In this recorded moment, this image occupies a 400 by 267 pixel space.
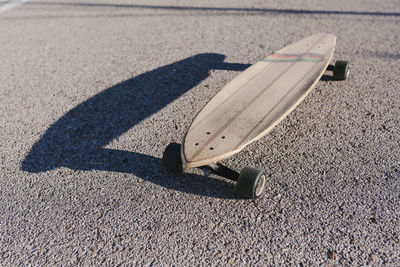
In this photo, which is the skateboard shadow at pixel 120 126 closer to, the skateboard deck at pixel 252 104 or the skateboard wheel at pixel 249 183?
the skateboard wheel at pixel 249 183

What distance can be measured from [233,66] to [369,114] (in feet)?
5.39

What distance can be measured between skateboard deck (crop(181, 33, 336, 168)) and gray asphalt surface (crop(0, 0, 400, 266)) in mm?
377

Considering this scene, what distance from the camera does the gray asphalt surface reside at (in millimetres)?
2209

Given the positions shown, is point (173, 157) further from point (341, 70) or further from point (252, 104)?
point (341, 70)

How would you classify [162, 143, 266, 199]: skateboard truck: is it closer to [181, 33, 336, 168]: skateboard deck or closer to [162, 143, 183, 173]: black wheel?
[162, 143, 183, 173]: black wheel

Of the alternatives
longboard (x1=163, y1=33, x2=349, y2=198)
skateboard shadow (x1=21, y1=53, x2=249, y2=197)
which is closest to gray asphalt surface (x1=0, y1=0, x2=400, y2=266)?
skateboard shadow (x1=21, y1=53, x2=249, y2=197)

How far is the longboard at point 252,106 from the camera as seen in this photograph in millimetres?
2383

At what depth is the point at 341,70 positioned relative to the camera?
12.7 feet

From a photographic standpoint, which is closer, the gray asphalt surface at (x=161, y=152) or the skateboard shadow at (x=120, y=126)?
the gray asphalt surface at (x=161, y=152)

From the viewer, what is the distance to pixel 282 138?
312 centimetres

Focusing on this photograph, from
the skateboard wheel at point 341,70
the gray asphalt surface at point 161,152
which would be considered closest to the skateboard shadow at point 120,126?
the gray asphalt surface at point 161,152

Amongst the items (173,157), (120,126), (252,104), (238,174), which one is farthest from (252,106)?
(120,126)

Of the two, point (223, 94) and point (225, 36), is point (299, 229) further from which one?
point (225, 36)

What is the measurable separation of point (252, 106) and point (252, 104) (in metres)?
0.03
